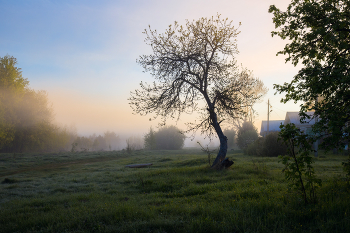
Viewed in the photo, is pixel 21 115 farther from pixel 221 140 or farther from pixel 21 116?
pixel 221 140

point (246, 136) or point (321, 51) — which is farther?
point (246, 136)

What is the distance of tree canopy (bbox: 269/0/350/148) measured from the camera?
17.9 ft

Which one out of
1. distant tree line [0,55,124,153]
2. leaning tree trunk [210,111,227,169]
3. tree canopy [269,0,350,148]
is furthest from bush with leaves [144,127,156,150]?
tree canopy [269,0,350,148]

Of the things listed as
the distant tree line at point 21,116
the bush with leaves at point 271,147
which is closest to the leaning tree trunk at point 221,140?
the bush with leaves at point 271,147

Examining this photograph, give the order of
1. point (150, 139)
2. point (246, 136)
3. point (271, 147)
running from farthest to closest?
point (150, 139), point (246, 136), point (271, 147)

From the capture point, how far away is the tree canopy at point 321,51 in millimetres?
5449

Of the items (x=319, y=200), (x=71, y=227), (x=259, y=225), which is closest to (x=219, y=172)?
(x=319, y=200)

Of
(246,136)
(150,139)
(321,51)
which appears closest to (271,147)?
(246,136)

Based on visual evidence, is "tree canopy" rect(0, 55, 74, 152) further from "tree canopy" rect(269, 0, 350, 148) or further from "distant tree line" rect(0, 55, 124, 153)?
"tree canopy" rect(269, 0, 350, 148)

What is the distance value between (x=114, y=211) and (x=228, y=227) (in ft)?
9.24

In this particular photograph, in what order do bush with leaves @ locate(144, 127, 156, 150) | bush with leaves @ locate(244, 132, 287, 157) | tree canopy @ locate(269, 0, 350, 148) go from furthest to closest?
bush with leaves @ locate(144, 127, 156, 150) < bush with leaves @ locate(244, 132, 287, 157) < tree canopy @ locate(269, 0, 350, 148)

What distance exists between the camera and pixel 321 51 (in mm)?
7711

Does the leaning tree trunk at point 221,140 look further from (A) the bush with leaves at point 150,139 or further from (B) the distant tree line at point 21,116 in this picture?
(A) the bush with leaves at point 150,139

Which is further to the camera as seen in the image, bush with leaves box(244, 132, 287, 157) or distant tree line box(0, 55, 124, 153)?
distant tree line box(0, 55, 124, 153)
